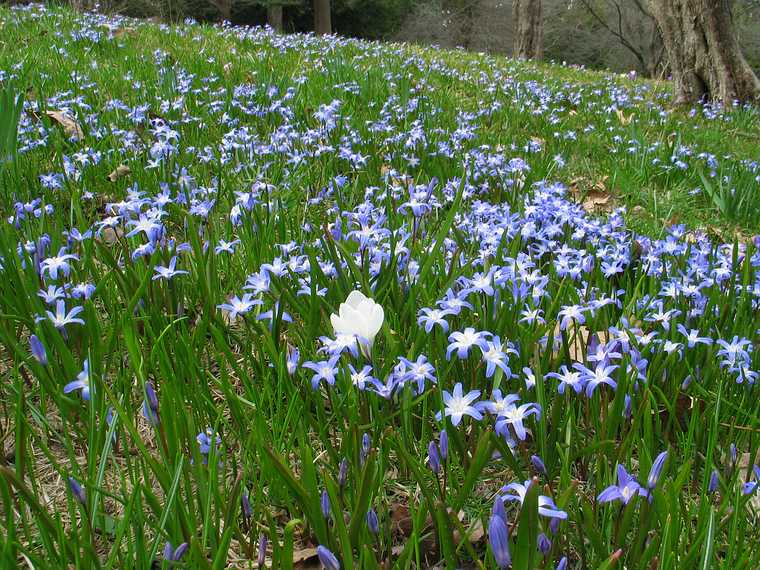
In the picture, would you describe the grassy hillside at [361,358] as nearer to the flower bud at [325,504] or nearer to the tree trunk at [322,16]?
the flower bud at [325,504]

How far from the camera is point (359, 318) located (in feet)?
5.05

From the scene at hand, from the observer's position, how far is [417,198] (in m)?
2.79

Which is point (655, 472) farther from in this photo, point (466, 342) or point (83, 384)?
point (83, 384)

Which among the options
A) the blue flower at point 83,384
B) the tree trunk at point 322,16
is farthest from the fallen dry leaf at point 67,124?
the tree trunk at point 322,16

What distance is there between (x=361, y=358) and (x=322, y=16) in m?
26.0

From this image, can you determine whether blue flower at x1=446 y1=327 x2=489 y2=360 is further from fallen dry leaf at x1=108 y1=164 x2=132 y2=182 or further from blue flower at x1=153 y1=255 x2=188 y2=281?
fallen dry leaf at x1=108 y1=164 x2=132 y2=182

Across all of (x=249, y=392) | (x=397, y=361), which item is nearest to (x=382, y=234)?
(x=397, y=361)

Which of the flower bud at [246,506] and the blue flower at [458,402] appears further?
the blue flower at [458,402]

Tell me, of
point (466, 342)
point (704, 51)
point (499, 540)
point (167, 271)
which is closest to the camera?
point (499, 540)

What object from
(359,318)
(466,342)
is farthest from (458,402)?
(359,318)

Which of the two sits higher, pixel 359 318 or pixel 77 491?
pixel 359 318

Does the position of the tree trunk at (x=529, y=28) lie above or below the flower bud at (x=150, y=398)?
above

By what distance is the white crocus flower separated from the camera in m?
1.52

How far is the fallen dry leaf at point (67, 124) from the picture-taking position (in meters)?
3.93
